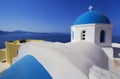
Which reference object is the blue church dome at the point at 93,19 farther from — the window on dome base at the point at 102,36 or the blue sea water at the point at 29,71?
the blue sea water at the point at 29,71

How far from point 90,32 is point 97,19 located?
1.31 meters

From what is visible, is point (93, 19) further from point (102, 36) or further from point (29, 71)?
point (29, 71)

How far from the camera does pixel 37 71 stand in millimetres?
3627

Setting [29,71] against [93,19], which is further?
[93,19]

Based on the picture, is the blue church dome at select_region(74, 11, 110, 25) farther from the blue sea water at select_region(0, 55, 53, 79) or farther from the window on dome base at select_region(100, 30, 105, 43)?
the blue sea water at select_region(0, 55, 53, 79)

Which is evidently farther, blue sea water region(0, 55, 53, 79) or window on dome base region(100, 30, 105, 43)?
window on dome base region(100, 30, 105, 43)

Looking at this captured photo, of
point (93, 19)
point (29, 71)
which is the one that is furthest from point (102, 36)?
point (29, 71)

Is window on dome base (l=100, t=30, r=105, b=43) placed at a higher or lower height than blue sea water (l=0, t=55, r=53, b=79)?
higher

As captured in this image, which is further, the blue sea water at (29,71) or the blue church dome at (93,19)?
the blue church dome at (93,19)

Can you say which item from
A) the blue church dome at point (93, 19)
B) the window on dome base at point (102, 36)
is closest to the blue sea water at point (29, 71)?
the blue church dome at point (93, 19)

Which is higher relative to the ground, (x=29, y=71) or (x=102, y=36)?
(x=102, y=36)

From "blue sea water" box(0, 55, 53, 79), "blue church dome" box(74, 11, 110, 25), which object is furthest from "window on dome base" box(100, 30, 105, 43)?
"blue sea water" box(0, 55, 53, 79)

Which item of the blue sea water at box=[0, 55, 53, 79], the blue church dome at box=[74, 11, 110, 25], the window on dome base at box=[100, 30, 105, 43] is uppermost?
the blue church dome at box=[74, 11, 110, 25]

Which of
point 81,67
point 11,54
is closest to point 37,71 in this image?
point 81,67
